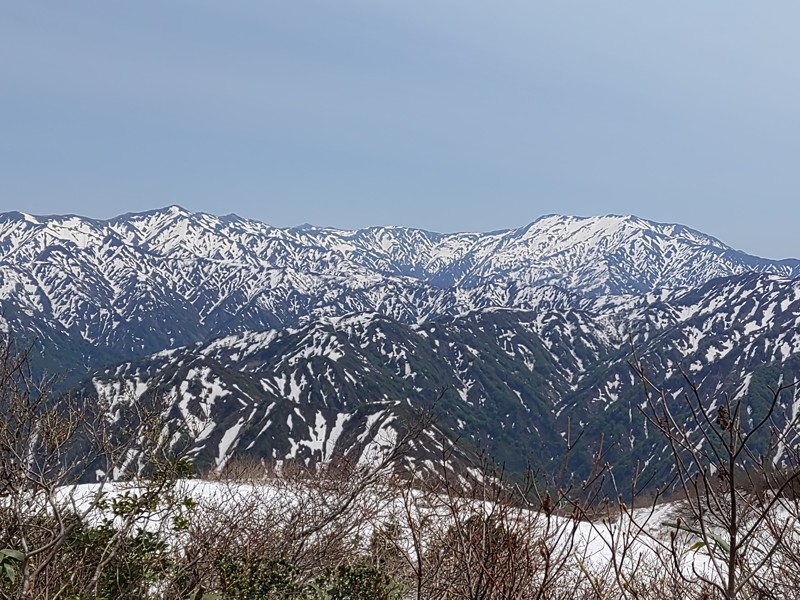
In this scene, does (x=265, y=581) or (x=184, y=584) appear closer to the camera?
(x=265, y=581)

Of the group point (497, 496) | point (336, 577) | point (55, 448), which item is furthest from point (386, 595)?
point (55, 448)

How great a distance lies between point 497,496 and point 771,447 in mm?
2787

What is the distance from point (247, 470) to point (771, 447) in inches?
1386

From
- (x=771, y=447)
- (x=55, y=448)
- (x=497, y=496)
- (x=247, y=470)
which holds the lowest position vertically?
(x=247, y=470)

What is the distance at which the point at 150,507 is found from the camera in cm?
1404

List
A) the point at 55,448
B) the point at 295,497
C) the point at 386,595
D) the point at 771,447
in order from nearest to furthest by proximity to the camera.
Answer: the point at 771,447 < the point at 386,595 < the point at 55,448 < the point at 295,497

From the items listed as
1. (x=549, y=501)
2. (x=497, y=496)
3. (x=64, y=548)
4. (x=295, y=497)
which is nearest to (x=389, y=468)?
(x=295, y=497)

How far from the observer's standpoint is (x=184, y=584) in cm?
1390

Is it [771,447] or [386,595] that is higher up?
[771,447]

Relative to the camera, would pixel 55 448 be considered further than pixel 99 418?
No

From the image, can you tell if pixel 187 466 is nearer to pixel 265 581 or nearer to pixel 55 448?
pixel 55 448

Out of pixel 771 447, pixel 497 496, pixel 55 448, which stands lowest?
pixel 55 448

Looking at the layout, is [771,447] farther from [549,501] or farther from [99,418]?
[99,418]

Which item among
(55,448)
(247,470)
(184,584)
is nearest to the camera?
(184,584)
